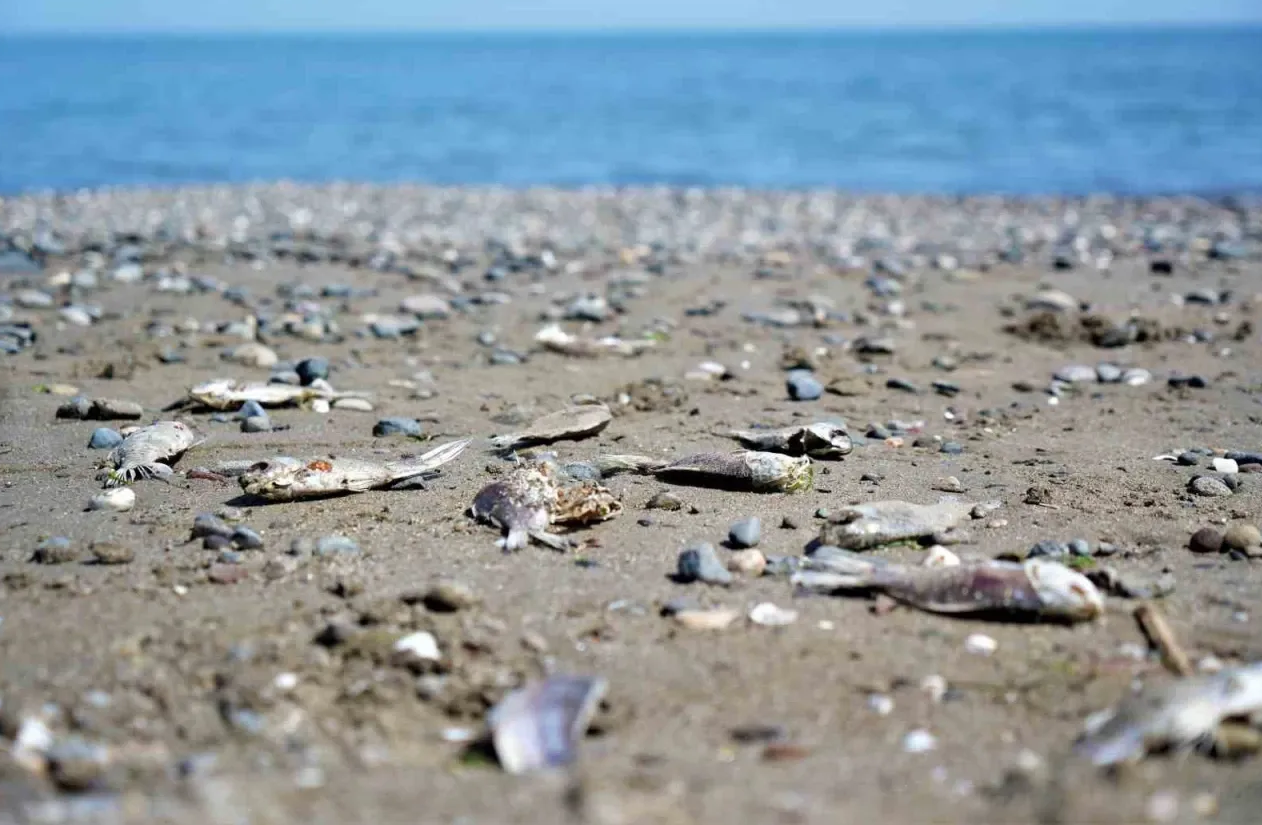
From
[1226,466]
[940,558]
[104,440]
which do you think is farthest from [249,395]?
[1226,466]

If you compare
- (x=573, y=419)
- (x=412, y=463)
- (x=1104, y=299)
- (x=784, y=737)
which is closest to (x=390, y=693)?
(x=784, y=737)

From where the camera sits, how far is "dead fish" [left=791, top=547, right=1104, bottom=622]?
10.2 feet

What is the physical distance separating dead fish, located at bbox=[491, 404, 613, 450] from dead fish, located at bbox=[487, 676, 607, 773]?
1.99 meters

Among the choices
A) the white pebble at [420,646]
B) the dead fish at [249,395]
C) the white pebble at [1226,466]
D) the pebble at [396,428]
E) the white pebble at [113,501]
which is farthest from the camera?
the dead fish at [249,395]

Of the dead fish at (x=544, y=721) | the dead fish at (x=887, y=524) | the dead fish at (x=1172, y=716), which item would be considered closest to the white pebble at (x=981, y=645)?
the dead fish at (x=1172, y=716)

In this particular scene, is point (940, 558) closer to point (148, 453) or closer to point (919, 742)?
point (919, 742)

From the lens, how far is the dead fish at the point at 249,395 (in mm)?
5125

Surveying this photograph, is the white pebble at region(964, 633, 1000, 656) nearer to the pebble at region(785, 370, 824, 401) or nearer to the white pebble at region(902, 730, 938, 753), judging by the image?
the white pebble at region(902, 730, 938, 753)

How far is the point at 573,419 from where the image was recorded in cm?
484

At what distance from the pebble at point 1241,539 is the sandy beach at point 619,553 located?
0.07ft

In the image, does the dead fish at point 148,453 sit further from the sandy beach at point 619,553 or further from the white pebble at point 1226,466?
the white pebble at point 1226,466

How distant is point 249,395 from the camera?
17.0ft

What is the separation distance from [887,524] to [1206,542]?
0.93 metres

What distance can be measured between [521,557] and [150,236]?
8142mm
